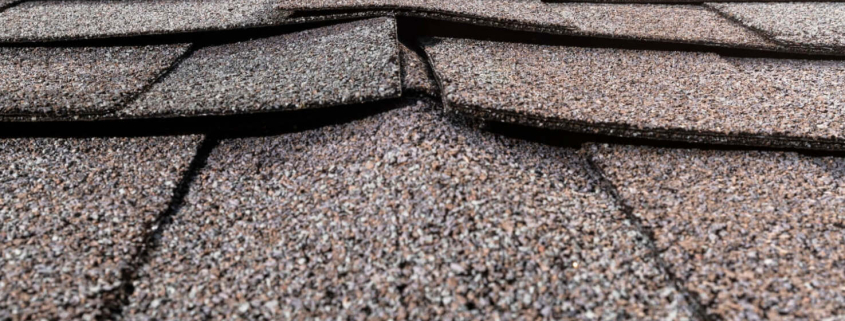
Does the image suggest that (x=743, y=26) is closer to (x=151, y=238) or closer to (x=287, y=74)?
(x=287, y=74)

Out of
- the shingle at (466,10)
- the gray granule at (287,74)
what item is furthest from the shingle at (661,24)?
the gray granule at (287,74)

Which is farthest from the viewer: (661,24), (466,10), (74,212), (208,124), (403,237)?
(661,24)

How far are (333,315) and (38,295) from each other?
1.86 ft

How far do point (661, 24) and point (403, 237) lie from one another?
168 cm

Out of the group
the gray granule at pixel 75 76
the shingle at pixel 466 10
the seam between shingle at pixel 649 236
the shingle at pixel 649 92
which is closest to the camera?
the seam between shingle at pixel 649 236

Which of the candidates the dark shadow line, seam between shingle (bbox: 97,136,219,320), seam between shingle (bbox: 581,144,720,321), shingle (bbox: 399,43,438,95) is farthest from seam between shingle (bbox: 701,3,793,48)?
seam between shingle (bbox: 97,136,219,320)

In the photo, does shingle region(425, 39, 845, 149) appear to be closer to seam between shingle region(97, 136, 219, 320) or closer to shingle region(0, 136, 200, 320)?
seam between shingle region(97, 136, 219, 320)

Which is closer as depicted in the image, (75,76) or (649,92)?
(649,92)

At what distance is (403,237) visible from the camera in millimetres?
1331

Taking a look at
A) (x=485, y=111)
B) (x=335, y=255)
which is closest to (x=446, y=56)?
(x=485, y=111)

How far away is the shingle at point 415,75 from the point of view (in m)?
1.74

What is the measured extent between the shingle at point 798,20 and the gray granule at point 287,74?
4.93ft

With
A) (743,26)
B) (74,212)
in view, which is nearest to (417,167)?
(74,212)

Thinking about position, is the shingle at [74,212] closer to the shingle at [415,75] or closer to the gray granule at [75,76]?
the gray granule at [75,76]
